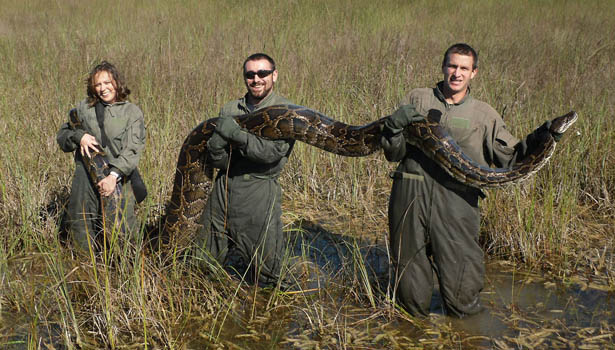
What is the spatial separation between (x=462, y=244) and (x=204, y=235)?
233 centimetres

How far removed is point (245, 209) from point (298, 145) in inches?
119

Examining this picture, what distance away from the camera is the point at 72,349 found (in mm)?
3600

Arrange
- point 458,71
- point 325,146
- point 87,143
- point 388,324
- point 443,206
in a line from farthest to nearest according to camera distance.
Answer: point 325,146, point 87,143, point 388,324, point 443,206, point 458,71

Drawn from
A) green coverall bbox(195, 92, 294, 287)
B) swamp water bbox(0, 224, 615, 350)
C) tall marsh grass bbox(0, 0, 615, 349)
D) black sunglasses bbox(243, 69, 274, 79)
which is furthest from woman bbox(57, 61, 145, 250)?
black sunglasses bbox(243, 69, 274, 79)

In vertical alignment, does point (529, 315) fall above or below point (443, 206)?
below

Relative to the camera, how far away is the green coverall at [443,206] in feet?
13.8

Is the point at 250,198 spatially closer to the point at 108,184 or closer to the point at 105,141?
the point at 108,184

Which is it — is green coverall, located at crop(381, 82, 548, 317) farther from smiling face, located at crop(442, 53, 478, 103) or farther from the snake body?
the snake body

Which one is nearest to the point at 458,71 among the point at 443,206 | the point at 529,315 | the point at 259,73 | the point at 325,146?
the point at 443,206

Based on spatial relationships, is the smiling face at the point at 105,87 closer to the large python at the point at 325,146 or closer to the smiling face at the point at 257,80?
the large python at the point at 325,146

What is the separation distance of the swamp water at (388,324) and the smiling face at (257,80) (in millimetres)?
1672

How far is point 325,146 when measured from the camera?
506 cm

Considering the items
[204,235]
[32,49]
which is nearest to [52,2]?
[32,49]

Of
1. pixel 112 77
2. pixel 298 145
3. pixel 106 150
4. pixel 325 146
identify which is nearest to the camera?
pixel 112 77
